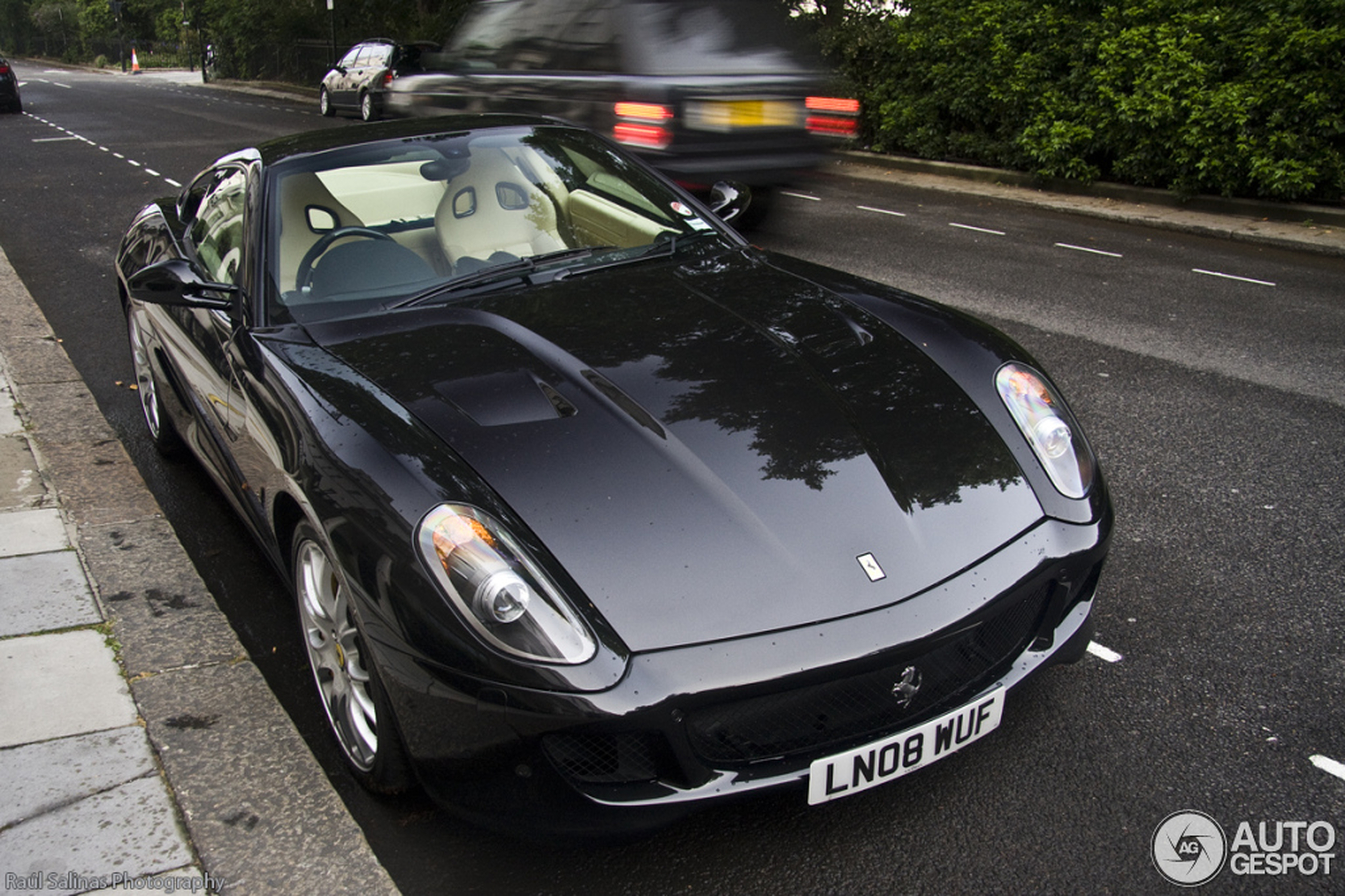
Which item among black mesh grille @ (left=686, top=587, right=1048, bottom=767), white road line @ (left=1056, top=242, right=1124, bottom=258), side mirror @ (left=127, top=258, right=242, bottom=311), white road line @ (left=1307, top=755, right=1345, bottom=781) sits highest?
side mirror @ (left=127, top=258, right=242, bottom=311)

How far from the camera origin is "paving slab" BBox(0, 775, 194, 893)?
2371mm

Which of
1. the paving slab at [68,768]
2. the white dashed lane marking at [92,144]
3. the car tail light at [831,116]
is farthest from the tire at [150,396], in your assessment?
the white dashed lane marking at [92,144]

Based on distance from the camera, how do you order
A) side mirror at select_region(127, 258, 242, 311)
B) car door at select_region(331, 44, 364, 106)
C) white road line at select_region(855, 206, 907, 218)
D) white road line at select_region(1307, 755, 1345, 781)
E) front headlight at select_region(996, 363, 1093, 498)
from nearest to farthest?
white road line at select_region(1307, 755, 1345, 781) < front headlight at select_region(996, 363, 1093, 498) < side mirror at select_region(127, 258, 242, 311) < white road line at select_region(855, 206, 907, 218) < car door at select_region(331, 44, 364, 106)

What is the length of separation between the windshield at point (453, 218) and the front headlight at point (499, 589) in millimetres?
1212

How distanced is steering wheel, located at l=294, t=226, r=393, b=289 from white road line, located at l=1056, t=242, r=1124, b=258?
22.9 feet

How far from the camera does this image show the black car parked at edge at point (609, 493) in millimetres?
2211

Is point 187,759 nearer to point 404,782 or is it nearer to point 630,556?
point 404,782

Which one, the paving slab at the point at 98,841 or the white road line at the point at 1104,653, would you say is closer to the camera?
the paving slab at the point at 98,841

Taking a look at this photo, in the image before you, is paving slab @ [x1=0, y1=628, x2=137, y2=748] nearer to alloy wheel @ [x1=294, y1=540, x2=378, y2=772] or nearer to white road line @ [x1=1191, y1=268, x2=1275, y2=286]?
alloy wheel @ [x1=294, y1=540, x2=378, y2=772]

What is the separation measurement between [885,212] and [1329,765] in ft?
29.7

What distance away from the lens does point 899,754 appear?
2.28 m

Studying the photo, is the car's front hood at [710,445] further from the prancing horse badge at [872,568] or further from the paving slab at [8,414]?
the paving slab at [8,414]

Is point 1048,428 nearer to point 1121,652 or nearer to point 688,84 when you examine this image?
point 1121,652

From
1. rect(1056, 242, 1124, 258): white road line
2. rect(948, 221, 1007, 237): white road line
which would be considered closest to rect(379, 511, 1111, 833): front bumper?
rect(1056, 242, 1124, 258): white road line
